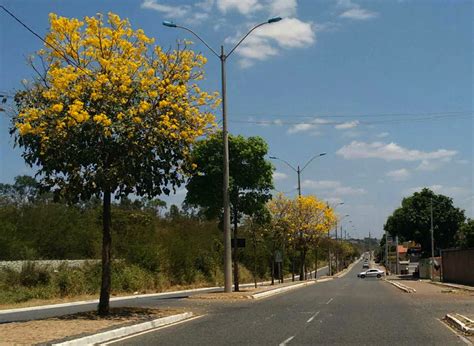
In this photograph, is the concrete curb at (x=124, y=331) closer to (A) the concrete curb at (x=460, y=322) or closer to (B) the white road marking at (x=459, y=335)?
(B) the white road marking at (x=459, y=335)

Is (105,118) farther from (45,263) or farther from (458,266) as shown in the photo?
(458,266)

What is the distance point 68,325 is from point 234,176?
53.7 feet

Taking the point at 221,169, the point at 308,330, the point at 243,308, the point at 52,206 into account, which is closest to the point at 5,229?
the point at 52,206

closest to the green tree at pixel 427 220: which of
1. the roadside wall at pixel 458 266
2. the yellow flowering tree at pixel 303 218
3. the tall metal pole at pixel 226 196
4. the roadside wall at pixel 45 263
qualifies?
the roadside wall at pixel 458 266

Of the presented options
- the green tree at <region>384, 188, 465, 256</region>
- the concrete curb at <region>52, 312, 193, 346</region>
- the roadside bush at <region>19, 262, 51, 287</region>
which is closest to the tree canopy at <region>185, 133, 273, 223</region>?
the roadside bush at <region>19, 262, 51, 287</region>

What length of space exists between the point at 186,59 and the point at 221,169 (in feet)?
40.3

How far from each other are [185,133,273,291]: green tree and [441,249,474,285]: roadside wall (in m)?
22.4

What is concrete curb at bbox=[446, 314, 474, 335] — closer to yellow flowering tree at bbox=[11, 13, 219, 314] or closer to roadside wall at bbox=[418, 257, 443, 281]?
yellow flowering tree at bbox=[11, 13, 219, 314]

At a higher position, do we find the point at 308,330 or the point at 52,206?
the point at 52,206

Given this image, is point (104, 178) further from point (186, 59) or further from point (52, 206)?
point (52, 206)

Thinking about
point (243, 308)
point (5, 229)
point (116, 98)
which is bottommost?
point (243, 308)

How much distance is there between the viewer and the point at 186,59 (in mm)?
17828

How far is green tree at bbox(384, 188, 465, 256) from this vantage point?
76.1 metres

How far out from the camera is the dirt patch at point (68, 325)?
1279cm
